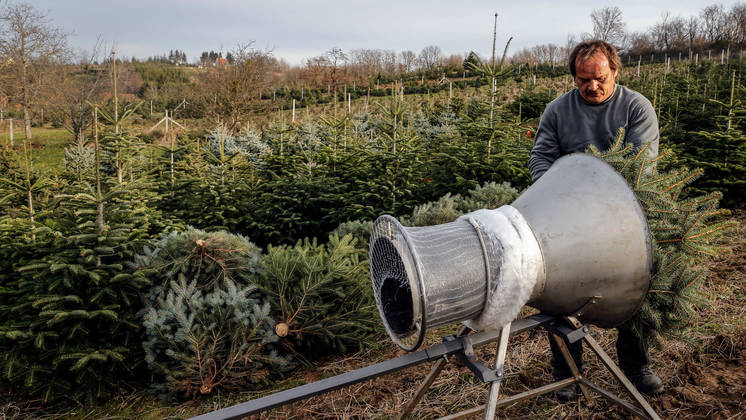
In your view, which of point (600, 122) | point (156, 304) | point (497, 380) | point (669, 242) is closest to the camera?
point (497, 380)

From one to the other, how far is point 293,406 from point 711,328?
3.04 m

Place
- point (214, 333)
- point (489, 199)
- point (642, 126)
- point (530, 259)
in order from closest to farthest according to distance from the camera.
Answer: 1. point (530, 259)
2. point (642, 126)
3. point (214, 333)
4. point (489, 199)

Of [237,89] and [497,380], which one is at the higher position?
[237,89]

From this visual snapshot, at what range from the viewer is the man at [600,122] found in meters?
2.43

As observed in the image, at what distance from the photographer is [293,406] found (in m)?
2.80

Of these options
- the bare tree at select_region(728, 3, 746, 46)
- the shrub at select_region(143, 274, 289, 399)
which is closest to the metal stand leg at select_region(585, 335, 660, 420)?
the shrub at select_region(143, 274, 289, 399)

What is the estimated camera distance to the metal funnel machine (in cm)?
148

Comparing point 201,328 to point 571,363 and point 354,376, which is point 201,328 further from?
point 571,363

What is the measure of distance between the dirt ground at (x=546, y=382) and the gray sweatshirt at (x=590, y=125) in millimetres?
992

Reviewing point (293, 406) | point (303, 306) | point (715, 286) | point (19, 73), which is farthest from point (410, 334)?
point (19, 73)

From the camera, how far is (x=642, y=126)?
2.41 m

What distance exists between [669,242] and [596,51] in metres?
1.14

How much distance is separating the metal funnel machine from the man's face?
37.7 inches

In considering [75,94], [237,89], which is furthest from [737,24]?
[75,94]
